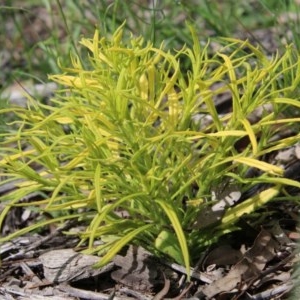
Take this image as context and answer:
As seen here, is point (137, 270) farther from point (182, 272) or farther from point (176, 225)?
point (176, 225)

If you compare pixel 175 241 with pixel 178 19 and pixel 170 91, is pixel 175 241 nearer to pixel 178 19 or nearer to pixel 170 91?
pixel 170 91

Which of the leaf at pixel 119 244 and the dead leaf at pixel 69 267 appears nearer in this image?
the leaf at pixel 119 244

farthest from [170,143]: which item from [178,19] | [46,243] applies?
[178,19]

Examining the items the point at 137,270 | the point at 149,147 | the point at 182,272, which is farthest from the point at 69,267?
the point at 149,147

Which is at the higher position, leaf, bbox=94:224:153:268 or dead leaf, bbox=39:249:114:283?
leaf, bbox=94:224:153:268

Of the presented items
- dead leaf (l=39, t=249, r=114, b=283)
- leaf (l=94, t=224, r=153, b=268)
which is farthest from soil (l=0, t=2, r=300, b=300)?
leaf (l=94, t=224, r=153, b=268)

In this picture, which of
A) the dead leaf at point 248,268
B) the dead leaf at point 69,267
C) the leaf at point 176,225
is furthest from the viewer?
the dead leaf at point 69,267

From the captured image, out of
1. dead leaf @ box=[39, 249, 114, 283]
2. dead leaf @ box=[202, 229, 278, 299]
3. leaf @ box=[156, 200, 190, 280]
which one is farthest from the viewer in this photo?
dead leaf @ box=[39, 249, 114, 283]

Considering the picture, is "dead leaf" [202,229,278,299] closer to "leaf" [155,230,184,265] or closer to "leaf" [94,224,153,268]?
"leaf" [155,230,184,265]

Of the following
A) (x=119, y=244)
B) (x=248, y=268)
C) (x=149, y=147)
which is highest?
(x=149, y=147)

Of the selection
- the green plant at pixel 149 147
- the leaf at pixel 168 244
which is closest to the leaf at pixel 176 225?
the green plant at pixel 149 147

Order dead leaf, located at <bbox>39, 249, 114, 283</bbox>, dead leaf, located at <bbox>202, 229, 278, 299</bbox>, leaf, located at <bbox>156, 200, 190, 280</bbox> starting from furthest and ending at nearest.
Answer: dead leaf, located at <bbox>39, 249, 114, 283</bbox> → dead leaf, located at <bbox>202, 229, 278, 299</bbox> → leaf, located at <bbox>156, 200, 190, 280</bbox>

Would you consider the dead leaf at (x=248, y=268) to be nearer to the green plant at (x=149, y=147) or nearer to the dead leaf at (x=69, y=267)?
the green plant at (x=149, y=147)
